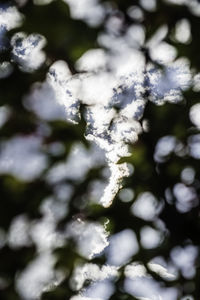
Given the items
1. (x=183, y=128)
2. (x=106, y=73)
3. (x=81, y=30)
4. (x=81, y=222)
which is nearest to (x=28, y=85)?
(x=81, y=30)

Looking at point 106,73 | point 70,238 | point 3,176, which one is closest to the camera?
point 3,176

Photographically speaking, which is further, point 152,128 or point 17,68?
point 152,128

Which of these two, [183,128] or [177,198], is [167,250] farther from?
[183,128]

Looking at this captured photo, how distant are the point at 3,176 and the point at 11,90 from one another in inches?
14.1

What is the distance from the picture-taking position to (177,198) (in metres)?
1.70

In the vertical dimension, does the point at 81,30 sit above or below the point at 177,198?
above

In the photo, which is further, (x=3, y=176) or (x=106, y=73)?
(x=106, y=73)

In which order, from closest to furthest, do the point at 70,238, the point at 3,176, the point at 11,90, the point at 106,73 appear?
the point at 3,176
the point at 11,90
the point at 70,238
the point at 106,73

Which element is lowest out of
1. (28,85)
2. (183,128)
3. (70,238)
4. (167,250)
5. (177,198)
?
(167,250)

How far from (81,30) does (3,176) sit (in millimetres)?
688

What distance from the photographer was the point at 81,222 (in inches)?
60.9

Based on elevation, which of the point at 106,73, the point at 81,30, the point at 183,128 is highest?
the point at 81,30

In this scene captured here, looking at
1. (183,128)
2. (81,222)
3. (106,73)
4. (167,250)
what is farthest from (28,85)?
(167,250)

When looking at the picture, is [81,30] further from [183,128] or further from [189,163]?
[189,163]
